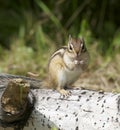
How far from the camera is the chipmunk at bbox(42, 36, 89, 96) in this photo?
3.66 metres

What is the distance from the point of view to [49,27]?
Answer: 23.4 ft

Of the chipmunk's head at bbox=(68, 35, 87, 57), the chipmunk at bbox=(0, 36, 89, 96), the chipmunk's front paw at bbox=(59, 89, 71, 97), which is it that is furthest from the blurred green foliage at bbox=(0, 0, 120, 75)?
the chipmunk's front paw at bbox=(59, 89, 71, 97)

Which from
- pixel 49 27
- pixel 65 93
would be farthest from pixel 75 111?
pixel 49 27

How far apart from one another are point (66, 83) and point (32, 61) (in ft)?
8.07

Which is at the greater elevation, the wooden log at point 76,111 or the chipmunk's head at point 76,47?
the chipmunk's head at point 76,47

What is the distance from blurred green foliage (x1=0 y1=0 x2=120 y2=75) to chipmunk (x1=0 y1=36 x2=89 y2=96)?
2337 millimetres

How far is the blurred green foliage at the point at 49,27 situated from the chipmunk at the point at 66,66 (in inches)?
92.0

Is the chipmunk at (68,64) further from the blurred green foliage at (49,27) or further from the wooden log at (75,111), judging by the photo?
the blurred green foliage at (49,27)

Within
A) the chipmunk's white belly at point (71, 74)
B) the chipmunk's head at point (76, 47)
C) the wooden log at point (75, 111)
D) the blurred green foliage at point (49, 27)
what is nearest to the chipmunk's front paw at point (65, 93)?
the wooden log at point (75, 111)

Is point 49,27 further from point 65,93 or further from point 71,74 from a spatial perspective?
point 65,93

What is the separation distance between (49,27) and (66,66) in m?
3.48

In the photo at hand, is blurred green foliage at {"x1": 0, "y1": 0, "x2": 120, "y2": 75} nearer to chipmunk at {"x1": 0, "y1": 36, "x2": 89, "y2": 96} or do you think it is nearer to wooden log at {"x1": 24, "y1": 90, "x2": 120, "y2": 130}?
chipmunk at {"x1": 0, "y1": 36, "x2": 89, "y2": 96}

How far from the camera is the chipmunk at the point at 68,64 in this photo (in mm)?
3656

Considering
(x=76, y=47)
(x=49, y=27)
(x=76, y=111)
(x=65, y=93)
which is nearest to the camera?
(x=76, y=111)
